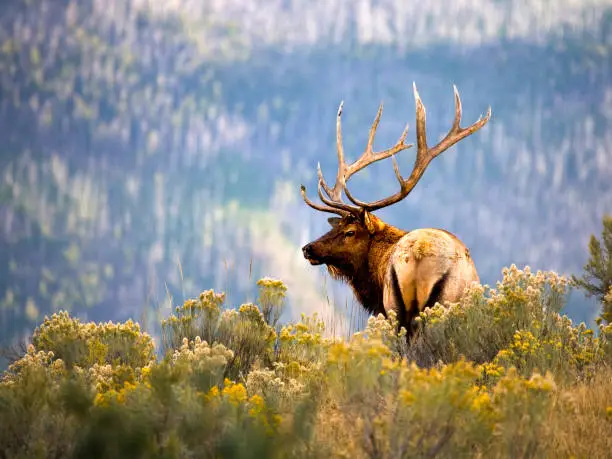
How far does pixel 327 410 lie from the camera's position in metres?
5.23

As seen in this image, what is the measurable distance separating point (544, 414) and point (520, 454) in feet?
0.71

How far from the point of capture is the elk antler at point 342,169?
9391 mm

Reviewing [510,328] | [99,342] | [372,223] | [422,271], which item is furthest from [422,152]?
[99,342]

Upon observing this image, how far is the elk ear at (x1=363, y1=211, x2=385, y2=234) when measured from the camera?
899cm

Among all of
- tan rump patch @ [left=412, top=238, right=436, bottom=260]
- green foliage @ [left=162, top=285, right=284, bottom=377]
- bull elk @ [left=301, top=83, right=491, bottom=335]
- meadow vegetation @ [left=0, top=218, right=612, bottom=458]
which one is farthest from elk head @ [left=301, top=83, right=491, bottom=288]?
meadow vegetation @ [left=0, top=218, right=612, bottom=458]

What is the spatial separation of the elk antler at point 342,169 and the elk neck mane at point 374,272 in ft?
1.68

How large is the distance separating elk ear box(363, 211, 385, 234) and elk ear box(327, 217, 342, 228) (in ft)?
1.33

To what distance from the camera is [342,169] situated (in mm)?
9906

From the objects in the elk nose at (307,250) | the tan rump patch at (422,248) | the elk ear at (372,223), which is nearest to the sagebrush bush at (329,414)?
the tan rump patch at (422,248)

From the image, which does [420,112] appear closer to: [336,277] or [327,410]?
[336,277]

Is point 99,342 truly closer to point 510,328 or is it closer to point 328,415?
point 328,415

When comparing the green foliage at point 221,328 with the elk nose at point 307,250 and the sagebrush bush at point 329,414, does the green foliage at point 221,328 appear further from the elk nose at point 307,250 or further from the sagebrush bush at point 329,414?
the elk nose at point 307,250

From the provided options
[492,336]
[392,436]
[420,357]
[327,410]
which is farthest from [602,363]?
[392,436]

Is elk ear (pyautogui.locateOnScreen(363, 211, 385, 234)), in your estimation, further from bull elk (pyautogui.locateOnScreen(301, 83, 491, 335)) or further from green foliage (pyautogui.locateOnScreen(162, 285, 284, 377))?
green foliage (pyautogui.locateOnScreen(162, 285, 284, 377))
